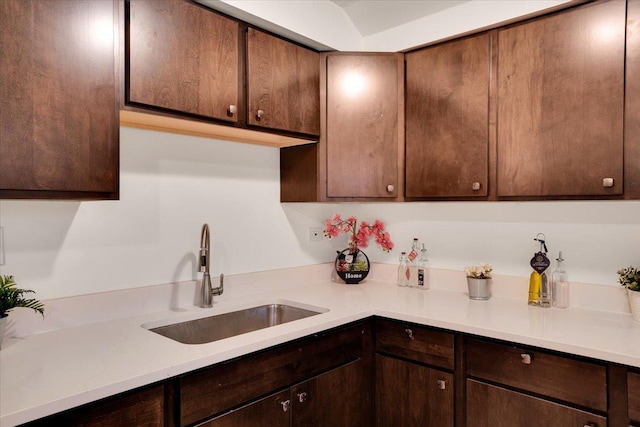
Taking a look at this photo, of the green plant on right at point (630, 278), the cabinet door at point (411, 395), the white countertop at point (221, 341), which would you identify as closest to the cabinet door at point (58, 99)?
the white countertop at point (221, 341)

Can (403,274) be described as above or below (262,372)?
above

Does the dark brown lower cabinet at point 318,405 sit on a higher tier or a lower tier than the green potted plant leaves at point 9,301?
lower

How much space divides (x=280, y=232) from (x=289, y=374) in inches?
38.4

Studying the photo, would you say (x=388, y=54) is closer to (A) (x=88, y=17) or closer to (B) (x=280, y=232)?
(B) (x=280, y=232)

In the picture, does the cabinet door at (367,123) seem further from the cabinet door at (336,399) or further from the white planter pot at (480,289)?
the cabinet door at (336,399)

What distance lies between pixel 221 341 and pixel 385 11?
194 centimetres

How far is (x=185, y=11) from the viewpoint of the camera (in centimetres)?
167

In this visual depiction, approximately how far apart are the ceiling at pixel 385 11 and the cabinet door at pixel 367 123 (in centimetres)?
27

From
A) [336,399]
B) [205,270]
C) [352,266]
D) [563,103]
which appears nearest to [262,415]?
[336,399]

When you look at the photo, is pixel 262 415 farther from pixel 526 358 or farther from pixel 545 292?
pixel 545 292

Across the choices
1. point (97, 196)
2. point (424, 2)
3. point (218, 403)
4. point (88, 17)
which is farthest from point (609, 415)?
point (88, 17)

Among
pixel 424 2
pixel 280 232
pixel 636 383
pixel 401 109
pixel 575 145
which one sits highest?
pixel 424 2

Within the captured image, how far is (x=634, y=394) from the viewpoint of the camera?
137 cm

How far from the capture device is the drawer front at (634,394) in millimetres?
1365
